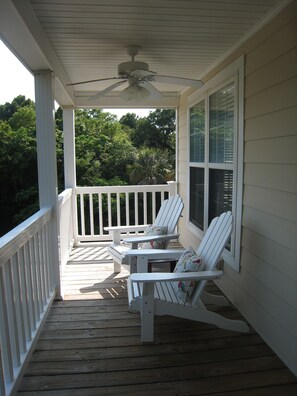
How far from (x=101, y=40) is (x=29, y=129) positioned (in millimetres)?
12632

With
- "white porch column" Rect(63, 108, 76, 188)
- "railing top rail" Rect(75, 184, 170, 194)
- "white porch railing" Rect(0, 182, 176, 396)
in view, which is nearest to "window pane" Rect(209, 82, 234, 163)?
"white porch railing" Rect(0, 182, 176, 396)

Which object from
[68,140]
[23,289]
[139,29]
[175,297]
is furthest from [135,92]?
[68,140]

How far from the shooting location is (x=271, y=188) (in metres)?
2.41

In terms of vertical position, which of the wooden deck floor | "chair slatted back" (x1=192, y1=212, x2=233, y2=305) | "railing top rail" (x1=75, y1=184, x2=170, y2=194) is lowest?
the wooden deck floor

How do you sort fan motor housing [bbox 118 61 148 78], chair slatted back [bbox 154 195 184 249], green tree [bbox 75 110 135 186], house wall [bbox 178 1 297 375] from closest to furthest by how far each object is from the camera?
1. house wall [bbox 178 1 297 375]
2. fan motor housing [bbox 118 61 148 78]
3. chair slatted back [bbox 154 195 184 249]
4. green tree [bbox 75 110 135 186]

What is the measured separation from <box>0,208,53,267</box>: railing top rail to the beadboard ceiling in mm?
1259

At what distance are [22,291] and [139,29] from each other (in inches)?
83.7

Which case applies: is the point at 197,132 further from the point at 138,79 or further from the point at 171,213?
the point at 138,79

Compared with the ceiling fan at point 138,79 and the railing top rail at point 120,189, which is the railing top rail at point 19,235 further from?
the railing top rail at point 120,189

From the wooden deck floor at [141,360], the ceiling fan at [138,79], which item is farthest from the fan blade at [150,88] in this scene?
the wooden deck floor at [141,360]

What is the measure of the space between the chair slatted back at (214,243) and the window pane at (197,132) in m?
1.52

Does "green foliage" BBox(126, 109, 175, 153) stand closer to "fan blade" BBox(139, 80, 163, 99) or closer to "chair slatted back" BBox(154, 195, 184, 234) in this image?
"chair slatted back" BBox(154, 195, 184, 234)

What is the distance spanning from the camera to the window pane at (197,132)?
14.0ft

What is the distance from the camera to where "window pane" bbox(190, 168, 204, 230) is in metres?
4.35
